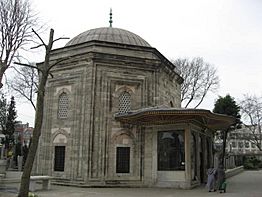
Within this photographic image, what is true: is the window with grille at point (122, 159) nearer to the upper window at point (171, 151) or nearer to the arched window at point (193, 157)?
the upper window at point (171, 151)

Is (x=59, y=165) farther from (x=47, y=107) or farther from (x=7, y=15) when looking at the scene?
(x=7, y=15)

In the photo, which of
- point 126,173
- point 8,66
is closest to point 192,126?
point 126,173

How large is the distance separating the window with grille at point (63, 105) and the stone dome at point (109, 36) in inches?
155

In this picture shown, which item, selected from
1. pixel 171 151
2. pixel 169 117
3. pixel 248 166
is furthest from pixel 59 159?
pixel 248 166

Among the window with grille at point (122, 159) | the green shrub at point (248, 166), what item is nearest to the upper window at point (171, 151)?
the window with grille at point (122, 159)

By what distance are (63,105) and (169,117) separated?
642 cm

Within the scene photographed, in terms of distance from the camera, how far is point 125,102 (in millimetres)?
17828

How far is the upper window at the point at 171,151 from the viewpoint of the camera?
53.2 ft

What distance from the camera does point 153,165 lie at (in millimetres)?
16641

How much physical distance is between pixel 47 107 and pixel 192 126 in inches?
340

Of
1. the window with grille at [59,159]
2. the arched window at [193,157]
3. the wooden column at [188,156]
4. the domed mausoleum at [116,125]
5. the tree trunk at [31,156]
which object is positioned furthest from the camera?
the window with grille at [59,159]

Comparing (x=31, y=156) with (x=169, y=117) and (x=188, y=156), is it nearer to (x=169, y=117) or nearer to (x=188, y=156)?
(x=169, y=117)

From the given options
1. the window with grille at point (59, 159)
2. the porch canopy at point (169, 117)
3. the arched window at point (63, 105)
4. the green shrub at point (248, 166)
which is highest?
the arched window at point (63, 105)

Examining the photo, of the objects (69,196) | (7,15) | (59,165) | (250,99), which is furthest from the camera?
(250,99)
